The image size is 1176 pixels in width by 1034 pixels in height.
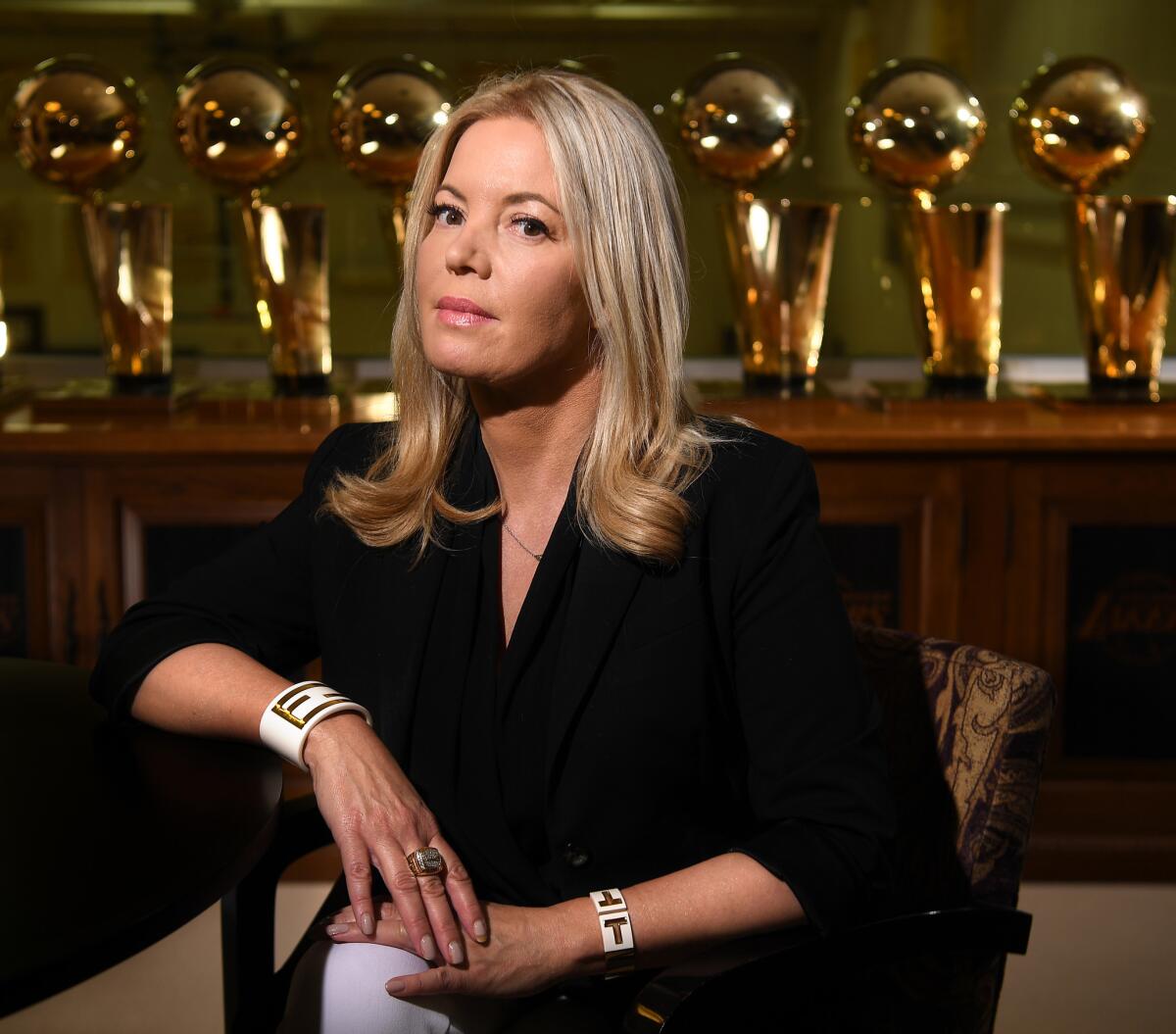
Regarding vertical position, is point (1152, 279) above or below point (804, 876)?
above

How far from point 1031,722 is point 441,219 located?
74 cm

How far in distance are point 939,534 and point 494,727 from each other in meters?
1.31

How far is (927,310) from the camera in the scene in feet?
9.07

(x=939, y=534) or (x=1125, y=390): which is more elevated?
(x=1125, y=390)

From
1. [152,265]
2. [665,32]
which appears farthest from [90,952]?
[665,32]

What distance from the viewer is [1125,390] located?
107 inches

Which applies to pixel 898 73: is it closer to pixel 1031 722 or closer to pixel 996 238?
pixel 996 238

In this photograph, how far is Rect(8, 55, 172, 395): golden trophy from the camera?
2.64 metres

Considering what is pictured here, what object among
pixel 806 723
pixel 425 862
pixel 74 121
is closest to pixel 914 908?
pixel 806 723

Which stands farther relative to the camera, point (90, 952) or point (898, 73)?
point (898, 73)

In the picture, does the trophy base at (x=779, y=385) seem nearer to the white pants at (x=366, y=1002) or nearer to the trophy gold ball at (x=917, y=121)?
the trophy gold ball at (x=917, y=121)

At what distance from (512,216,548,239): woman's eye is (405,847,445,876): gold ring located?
23.1 inches

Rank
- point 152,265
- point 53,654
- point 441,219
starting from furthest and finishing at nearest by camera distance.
A: point 152,265 < point 53,654 < point 441,219

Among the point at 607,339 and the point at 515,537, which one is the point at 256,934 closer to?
the point at 515,537
